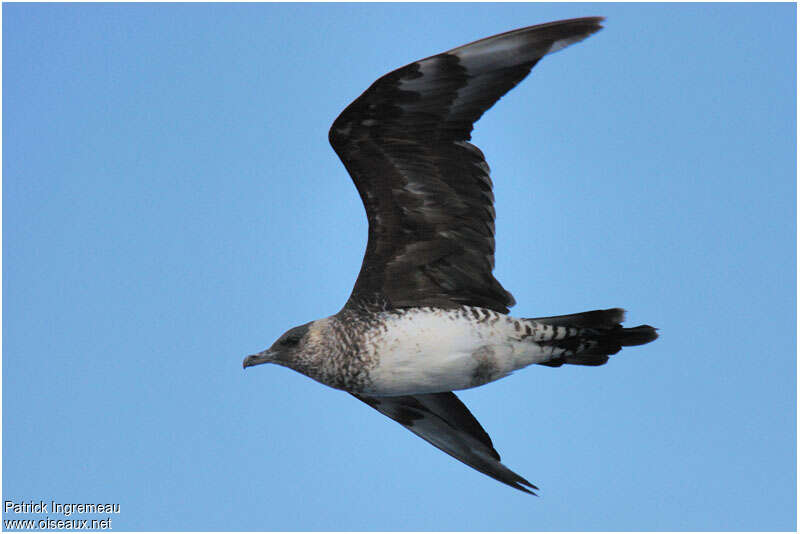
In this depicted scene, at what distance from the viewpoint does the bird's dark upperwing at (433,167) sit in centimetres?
751

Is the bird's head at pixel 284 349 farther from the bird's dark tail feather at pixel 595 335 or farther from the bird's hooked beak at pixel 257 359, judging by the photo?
the bird's dark tail feather at pixel 595 335

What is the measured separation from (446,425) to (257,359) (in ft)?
5.81

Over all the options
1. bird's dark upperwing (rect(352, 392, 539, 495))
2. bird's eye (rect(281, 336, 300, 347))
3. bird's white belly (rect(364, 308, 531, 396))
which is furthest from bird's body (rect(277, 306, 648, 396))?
bird's dark upperwing (rect(352, 392, 539, 495))

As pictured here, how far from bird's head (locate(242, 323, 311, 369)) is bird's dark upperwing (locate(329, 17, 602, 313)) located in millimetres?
432

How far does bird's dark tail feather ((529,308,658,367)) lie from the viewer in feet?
26.9

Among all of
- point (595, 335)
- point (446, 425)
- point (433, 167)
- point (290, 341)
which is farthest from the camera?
point (446, 425)

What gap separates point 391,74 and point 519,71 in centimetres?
83

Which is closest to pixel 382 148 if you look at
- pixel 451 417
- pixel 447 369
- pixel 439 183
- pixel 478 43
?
pixel 439 183

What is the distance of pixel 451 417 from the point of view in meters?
9.30

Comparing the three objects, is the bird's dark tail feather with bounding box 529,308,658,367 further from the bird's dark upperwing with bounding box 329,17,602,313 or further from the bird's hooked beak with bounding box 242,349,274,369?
the bird's hooked beak with bounding box 242,349,274,369

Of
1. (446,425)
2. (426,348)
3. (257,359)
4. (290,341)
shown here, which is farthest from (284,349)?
(446,425)

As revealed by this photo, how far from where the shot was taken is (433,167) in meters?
8.08

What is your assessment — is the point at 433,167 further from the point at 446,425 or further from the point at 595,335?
the point at 446,425

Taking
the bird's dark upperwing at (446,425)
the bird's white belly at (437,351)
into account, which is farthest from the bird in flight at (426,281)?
the bird's dark upperwing at (446,425)
